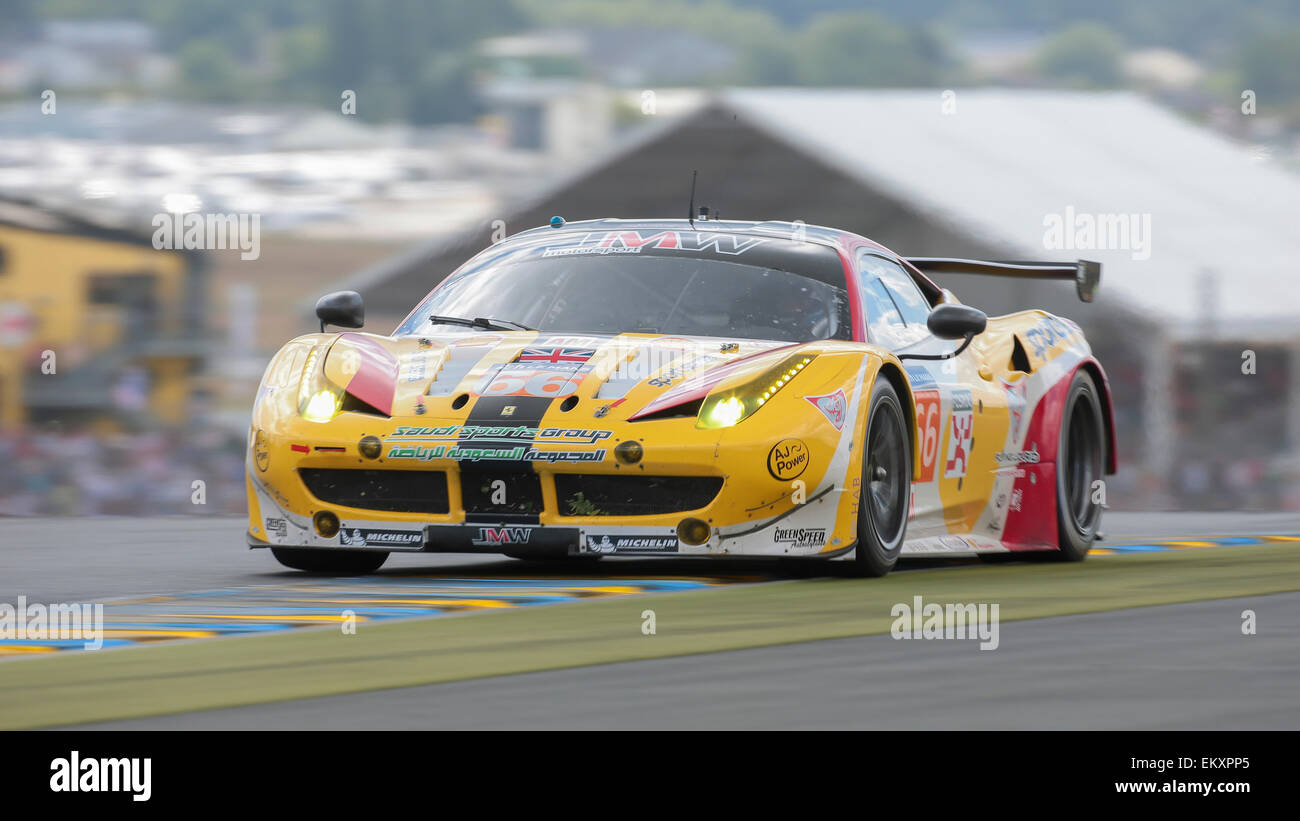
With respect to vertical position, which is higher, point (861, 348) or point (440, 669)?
point (861, 348)

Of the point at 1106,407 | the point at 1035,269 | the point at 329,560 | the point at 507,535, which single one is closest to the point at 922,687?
the point at 507,535

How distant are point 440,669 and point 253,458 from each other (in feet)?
9.09

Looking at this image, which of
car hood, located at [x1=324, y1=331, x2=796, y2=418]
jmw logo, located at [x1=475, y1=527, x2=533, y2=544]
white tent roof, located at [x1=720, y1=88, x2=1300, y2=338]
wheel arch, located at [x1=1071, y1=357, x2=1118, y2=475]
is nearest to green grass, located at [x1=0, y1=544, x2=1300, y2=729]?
jmw logo, located at [x1=475, y1=527, x2=533, y2=544]

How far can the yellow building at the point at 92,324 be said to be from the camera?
68.7ft

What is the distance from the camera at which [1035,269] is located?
419 inches

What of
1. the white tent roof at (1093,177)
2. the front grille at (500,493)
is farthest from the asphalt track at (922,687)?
the white tent roof at (1093,177)

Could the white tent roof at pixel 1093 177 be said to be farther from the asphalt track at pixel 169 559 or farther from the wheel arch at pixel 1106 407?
the wheel arch at pixel 1106 407

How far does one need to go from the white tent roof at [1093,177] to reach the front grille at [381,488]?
1666 cm

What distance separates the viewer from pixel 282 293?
31828mm

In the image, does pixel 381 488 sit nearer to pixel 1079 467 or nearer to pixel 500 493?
pixel 500 493

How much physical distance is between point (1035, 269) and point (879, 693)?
5.82 meters
